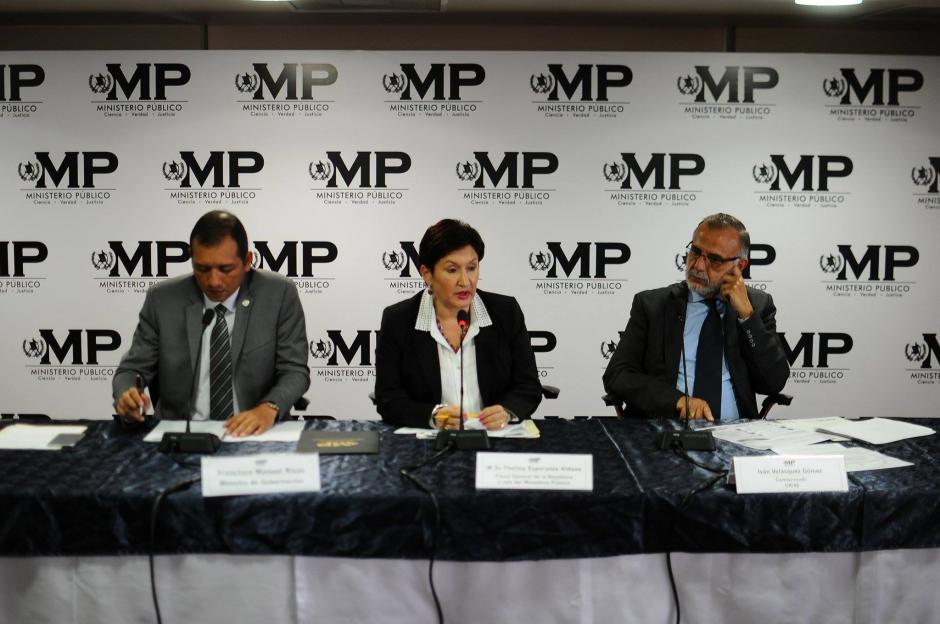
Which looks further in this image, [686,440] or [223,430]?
[223,430]

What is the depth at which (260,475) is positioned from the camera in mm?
1933

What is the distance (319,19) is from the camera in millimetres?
4754

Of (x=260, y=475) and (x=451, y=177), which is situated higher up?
(x=451, y=177)

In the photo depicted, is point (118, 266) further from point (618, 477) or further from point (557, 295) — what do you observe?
point (618, 477)

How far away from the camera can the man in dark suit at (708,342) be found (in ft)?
9.40

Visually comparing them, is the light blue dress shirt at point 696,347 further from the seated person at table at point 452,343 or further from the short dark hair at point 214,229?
the short dark hair at point 214,229

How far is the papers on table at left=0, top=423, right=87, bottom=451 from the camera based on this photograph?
2279mm

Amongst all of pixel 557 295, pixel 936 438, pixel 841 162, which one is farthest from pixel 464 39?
pixel 936 438

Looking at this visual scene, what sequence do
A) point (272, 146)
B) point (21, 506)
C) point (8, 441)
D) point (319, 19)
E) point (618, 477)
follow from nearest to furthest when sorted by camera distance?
point (21, 506), point (618, 477), point (8, 441), point (272, 146), point (319, 19)

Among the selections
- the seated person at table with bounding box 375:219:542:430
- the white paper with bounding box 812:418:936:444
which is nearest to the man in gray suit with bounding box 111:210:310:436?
the seated person at table with bounding box 375:219:542:430

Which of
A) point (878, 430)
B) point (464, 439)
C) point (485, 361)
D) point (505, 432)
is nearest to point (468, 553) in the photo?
point (464, 439)

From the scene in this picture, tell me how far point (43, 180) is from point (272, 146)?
1.18 meters

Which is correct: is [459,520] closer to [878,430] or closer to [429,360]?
[429,360]

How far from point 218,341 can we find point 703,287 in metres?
1.64
